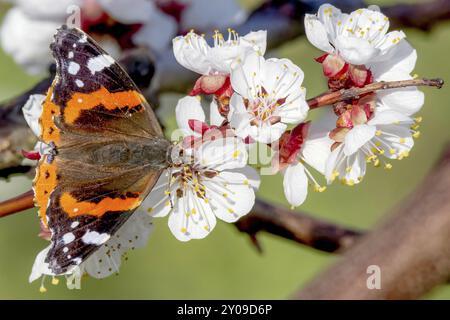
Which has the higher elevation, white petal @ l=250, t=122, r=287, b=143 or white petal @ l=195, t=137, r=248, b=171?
white petal @ l=250, t=122, r=287, b=143

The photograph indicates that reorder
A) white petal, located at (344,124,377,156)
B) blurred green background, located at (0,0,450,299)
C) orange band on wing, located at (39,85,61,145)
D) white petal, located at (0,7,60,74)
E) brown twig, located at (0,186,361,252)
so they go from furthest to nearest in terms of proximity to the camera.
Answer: blurred green background, located at (0,0,450,299), white petal, located at (0,7,60,74), brown twig, located at (0,186,361,252), orange band on wing, located at (39,85,61,145), white petal, located at (344,124,377,156)

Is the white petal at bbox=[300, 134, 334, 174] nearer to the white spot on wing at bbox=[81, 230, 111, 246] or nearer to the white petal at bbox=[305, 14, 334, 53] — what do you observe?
the white petal at bbox=[305, 14, 334, 53]

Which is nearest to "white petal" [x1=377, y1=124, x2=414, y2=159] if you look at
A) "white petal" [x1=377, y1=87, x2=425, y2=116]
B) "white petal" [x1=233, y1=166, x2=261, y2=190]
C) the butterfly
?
"white petal" [x1=377, y1=87, x2=425, y2=116]

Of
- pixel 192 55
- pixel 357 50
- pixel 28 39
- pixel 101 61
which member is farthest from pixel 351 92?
pixel 28 39

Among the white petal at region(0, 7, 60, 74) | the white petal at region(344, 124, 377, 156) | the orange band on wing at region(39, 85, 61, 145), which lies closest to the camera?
the white petal at region(344, 124, 377, 156)

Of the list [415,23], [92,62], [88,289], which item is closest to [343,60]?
[92,62]

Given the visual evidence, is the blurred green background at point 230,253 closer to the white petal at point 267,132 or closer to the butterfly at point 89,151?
the butterfly at point 89,151
